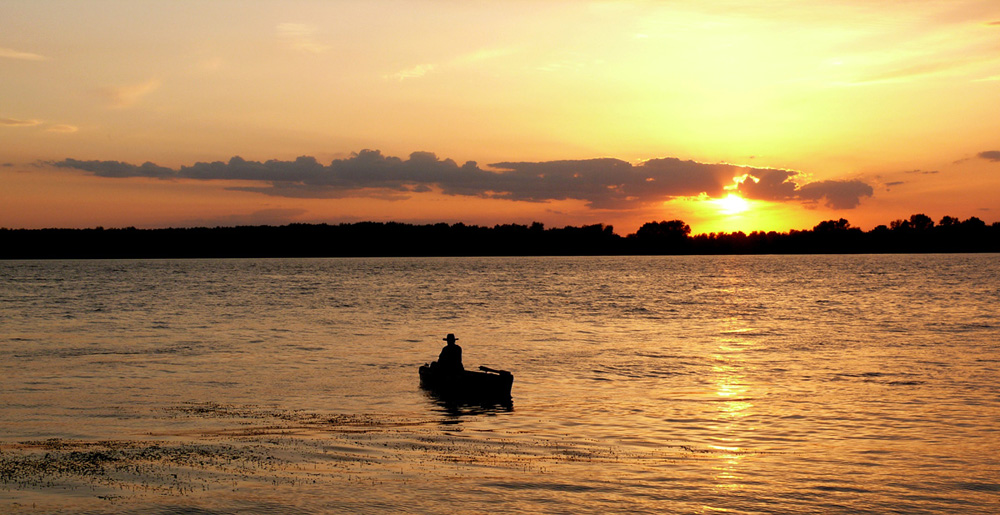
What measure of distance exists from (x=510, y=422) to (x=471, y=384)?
432 cm

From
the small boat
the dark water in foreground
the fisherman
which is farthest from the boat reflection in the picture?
the fisherman

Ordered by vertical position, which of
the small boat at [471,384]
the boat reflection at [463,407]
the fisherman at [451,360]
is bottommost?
the boat reflection at [463,407]

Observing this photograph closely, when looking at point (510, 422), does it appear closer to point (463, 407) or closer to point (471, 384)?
point (463, 407)

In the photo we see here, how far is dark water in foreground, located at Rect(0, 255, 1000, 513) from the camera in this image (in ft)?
45.2

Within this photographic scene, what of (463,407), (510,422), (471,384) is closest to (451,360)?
(471,384)

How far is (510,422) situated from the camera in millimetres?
20953

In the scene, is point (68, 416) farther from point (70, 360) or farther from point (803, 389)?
point (803, 389)

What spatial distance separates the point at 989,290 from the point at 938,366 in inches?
2767

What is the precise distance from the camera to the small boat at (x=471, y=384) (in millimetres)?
24531

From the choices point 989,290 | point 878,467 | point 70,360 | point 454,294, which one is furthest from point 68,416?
point 989,290

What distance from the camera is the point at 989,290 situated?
9056cm

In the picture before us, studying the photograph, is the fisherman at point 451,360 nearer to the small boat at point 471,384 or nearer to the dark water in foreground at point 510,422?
the small boat at point 471,384

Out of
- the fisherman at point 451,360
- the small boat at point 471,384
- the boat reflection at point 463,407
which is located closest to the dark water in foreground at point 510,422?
the boat reflection at point 463,407

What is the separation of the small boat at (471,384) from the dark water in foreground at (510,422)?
0.88 metres
